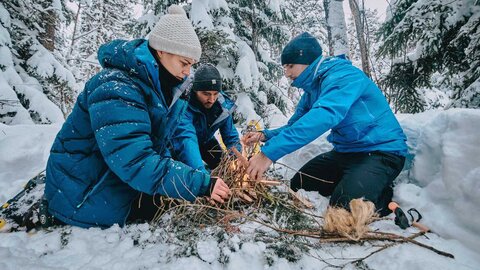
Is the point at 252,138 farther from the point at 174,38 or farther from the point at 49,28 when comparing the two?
the point at 49,28

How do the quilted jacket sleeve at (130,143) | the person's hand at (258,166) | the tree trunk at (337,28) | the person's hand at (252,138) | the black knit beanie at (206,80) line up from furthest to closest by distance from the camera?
the tree trunk at (337,28), the black knit beanie at (206,80), the person's hand at (252,138), the person's hand at (258,166), the quilted jacket sleeve at (130,143)

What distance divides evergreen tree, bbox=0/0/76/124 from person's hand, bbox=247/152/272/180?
6.08m

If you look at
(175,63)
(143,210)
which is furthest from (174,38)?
(143,210)

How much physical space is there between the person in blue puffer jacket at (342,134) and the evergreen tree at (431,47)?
2.17 metres

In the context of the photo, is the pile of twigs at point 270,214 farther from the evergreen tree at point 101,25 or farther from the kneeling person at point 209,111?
the evergreen tree at point 101,25

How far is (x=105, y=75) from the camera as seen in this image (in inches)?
68.6

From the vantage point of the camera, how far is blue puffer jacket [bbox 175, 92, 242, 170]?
2770 mm

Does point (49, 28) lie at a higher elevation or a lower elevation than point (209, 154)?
higher

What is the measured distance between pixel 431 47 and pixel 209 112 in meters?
3.48

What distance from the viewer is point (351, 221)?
5.47 ft

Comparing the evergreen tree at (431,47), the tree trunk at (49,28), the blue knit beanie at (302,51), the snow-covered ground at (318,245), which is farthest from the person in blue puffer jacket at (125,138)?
the tree trunk at (49,28)

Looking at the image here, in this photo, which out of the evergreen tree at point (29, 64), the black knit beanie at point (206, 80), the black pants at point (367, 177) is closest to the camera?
the black pants at point (367, 177)

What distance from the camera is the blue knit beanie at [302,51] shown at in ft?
9.08

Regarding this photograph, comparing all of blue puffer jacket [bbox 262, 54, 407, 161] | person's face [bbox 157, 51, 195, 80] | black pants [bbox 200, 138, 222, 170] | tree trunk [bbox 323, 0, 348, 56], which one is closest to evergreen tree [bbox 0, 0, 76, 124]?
black pants [bbox 200, 138, 222, 170]
